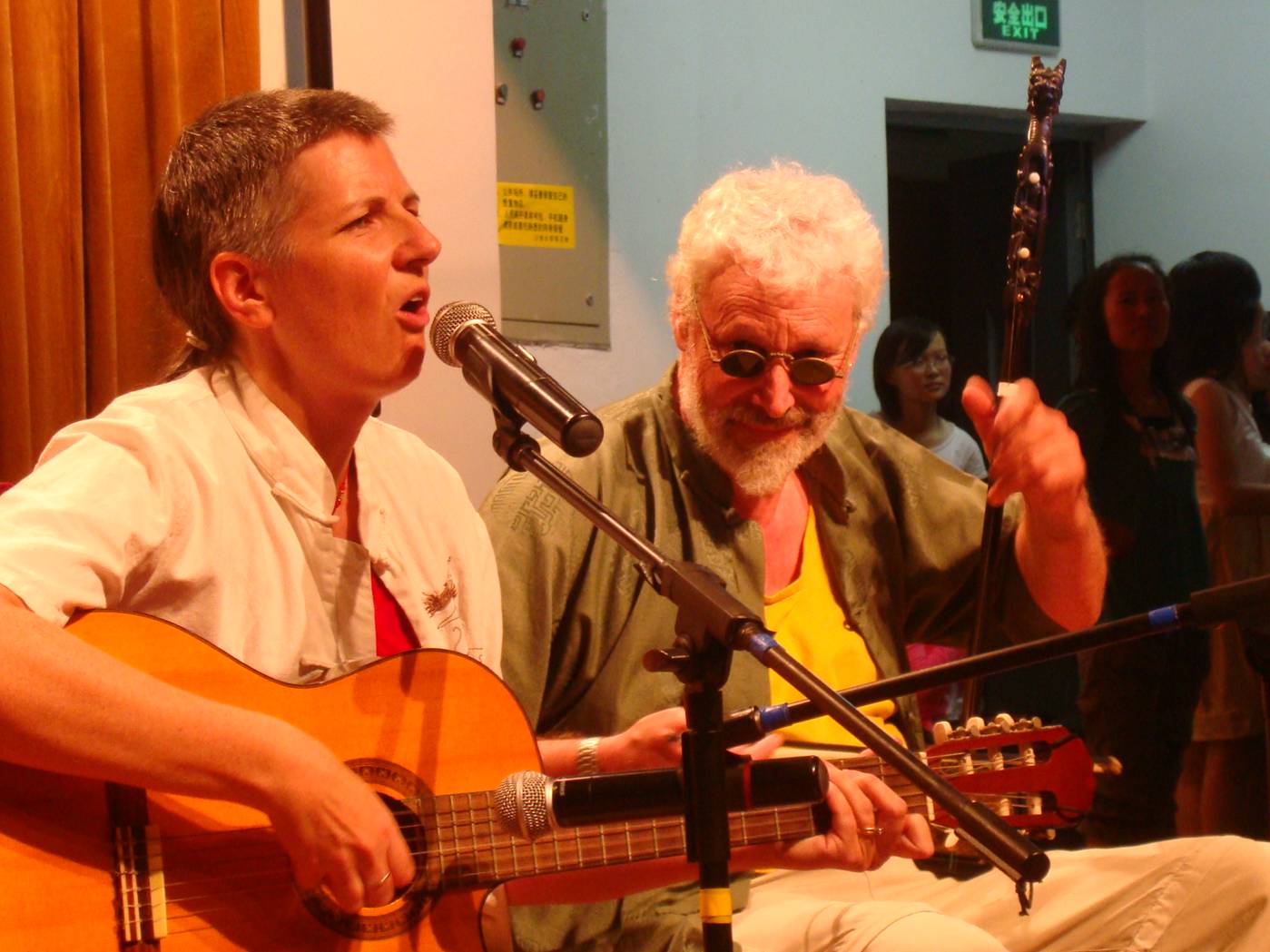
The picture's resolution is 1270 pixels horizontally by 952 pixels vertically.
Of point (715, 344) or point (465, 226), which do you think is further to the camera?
point (465, 226)

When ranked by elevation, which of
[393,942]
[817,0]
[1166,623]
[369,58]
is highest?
[817,0]

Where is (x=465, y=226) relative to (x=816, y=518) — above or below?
above

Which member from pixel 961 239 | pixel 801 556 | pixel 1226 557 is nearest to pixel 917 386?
pixel 961 239

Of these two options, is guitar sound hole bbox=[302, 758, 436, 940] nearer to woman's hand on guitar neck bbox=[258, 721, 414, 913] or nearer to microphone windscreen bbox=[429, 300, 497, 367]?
woman's hand on guitar neck bbox=[258, 721, 414, 913]

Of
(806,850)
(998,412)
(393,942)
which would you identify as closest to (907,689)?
(806,850)

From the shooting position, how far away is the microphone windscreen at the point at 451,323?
158cm

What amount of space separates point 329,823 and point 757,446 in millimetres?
999

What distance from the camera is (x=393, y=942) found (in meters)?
1.67

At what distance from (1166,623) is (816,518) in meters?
1.12

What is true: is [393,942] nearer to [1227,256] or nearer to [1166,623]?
[1166,623]

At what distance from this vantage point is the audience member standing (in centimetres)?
394

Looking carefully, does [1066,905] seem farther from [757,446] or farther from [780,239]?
[780,239]

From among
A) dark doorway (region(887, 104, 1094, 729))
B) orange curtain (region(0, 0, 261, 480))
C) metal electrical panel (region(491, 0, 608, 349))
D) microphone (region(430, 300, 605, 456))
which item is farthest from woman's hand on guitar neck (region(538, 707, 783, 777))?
dark doorway (region(887, 104, 1094, 729))

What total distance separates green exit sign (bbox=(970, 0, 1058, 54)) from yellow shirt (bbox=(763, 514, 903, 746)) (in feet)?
9.99
